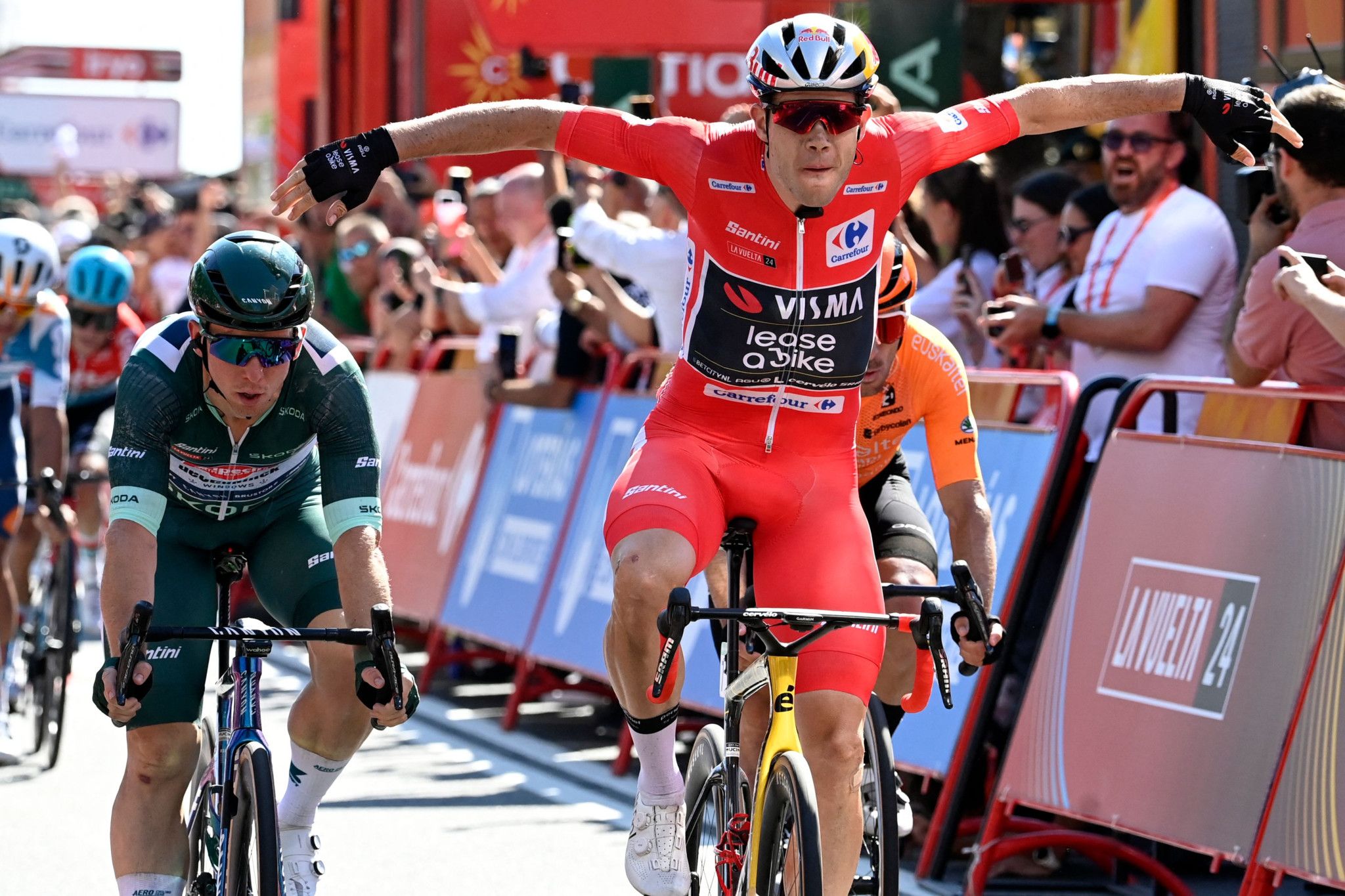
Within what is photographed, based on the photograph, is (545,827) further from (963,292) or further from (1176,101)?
(1176,101)

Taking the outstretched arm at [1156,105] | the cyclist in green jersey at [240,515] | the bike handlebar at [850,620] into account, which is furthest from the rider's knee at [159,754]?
the outstretched arm at [1156,105]

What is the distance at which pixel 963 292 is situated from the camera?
9102 mm

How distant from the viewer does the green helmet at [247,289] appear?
5133 millimetres

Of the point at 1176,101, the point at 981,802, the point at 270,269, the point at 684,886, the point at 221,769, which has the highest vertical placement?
the point at 1176,101

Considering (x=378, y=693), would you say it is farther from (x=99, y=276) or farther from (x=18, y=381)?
(x=99, y=276)

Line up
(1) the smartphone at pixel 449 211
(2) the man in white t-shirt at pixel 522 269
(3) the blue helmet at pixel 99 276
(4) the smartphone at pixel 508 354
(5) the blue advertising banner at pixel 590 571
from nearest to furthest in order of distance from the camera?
(5) the blue advertising banner at pixel 590 571, (4) the smartphone at pixel 508 354, (3) the blue helmet at pixel 99 276, (2) the man in white t-shirt at pixel 522 269, (1) the smartphone at pixel 449 211

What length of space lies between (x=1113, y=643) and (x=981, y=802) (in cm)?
99

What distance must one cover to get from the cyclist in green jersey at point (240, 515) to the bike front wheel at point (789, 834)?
0.92 metres

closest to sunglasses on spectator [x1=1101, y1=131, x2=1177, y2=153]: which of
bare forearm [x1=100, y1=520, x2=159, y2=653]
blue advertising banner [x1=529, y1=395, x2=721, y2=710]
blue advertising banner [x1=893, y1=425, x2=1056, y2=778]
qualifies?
blue advertising banner [x1=893, y1=425, x2=1056, y2=778]

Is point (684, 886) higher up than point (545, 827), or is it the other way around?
point (684, 886)

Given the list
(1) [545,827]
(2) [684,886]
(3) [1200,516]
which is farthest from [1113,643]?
(1) [545,827]

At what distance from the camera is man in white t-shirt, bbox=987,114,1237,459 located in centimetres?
792

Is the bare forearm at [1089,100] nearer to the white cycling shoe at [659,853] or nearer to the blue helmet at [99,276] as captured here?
the white cycling shoe at [659,853]

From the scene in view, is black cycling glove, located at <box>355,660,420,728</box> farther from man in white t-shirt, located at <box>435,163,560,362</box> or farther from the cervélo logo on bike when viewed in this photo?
man in white t-shirt, located at <box>435,163,560,362</box>
